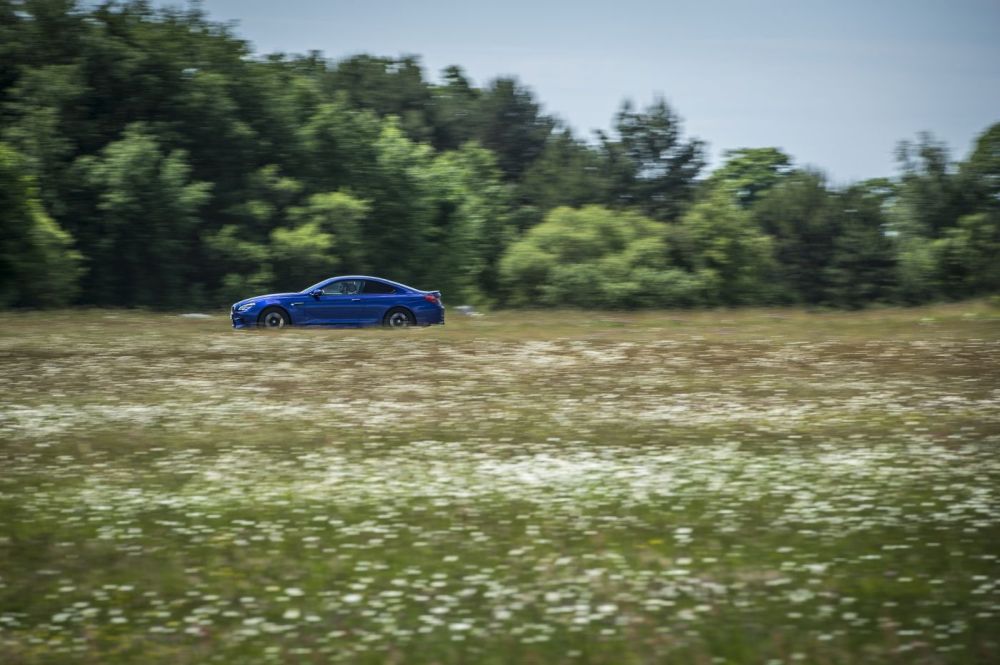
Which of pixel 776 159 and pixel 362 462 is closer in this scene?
pixel 362 462

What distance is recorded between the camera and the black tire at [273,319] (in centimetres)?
2955

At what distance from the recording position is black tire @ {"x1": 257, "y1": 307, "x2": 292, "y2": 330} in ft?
96.9

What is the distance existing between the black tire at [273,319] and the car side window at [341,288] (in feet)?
3.90

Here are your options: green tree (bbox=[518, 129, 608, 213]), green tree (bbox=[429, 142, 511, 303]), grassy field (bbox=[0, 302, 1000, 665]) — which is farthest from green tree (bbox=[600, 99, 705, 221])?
grassy field (bbox=[0, 302, 1000, 665])

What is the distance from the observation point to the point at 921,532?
363 inches

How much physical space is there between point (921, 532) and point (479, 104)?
8112 centimetres

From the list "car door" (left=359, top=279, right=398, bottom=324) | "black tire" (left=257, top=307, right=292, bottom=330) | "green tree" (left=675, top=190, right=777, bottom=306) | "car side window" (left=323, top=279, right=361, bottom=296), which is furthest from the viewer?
"green tree" (left=675, top=190, right=777, bottom=306)

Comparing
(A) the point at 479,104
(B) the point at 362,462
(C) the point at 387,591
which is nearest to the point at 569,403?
(B) the point at 362,462

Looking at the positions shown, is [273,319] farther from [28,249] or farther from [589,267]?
[589,267]

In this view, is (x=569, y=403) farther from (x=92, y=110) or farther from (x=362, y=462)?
(x=92, y=110)

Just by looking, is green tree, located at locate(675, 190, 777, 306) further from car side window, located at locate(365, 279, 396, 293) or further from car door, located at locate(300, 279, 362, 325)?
car door, located at locate(300, 279, 362, 325)

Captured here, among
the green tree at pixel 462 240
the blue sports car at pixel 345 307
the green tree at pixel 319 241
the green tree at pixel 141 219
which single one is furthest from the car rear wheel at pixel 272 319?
the green tree at pixel 462 240

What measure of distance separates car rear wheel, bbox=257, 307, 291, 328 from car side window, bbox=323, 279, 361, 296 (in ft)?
3.97

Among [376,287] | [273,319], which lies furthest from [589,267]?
[273,319]
